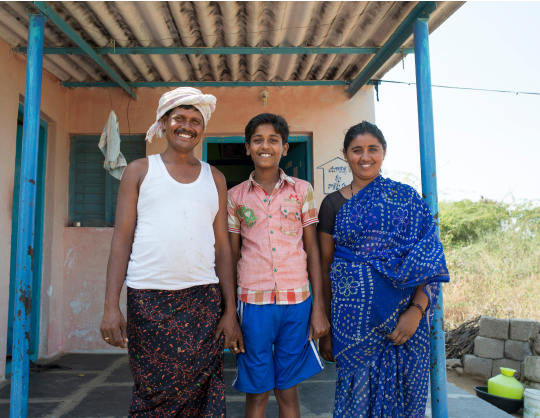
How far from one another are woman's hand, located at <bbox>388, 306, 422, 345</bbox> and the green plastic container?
304 cm

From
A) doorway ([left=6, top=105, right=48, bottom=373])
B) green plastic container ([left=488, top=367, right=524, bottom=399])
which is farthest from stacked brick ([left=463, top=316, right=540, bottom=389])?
doorway ([left=6, top=105, right=48, bottom=373])

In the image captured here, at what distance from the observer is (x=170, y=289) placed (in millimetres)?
1916

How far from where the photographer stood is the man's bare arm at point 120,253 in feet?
6.21

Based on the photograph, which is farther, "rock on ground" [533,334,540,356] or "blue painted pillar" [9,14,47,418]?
"rock on ground" [533,334,540,356]

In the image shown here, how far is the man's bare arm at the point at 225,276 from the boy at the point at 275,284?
53 mm

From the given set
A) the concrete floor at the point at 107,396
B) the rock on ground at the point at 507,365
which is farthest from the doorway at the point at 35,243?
the rock on ground at the point at 507,365

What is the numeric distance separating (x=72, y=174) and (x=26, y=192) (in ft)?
7.79

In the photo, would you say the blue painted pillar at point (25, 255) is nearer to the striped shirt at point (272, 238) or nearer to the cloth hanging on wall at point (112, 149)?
the striped shirt at point (272, 238)

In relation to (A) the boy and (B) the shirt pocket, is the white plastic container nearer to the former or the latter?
(A) the boy

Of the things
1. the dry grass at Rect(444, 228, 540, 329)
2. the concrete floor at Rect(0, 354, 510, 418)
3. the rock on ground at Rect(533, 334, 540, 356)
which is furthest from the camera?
the dry grass at Rect(444, 228, 540, 329)

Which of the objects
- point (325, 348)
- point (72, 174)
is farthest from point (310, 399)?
point (72, 174)

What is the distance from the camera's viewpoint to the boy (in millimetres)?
2080

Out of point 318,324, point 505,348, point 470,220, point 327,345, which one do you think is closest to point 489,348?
point 505,348

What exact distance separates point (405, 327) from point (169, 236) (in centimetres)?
124
